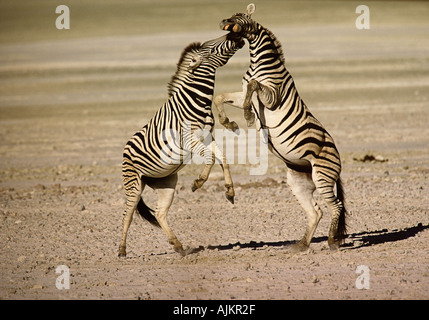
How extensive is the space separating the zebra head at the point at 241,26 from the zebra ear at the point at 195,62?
18.5 inches

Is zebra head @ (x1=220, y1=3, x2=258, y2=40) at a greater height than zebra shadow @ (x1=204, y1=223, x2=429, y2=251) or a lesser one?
greater

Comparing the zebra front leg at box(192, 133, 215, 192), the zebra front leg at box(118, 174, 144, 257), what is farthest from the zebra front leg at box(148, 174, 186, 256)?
the zebra front leg at box(192, 133, 215, 192)

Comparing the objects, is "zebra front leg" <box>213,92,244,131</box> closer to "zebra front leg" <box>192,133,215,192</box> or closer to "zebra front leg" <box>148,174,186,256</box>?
"zebra front leg" <box>192,133,215,192</box>

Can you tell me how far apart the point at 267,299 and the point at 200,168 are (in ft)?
23.0

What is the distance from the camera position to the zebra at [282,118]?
26.1 ft

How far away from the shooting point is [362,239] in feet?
29.2

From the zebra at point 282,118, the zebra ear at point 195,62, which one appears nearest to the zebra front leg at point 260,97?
the zebra at point 282,118

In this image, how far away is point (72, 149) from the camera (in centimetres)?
1602

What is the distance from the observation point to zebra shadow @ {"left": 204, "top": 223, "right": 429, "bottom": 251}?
867 centimetres

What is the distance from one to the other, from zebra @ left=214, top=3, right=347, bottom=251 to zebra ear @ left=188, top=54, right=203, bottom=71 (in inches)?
16.2

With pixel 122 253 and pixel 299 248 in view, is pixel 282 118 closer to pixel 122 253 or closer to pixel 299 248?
pixel 299 248

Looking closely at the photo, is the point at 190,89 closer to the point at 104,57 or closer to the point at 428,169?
the point at 428,169

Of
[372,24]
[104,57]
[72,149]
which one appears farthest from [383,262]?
[372,24]
